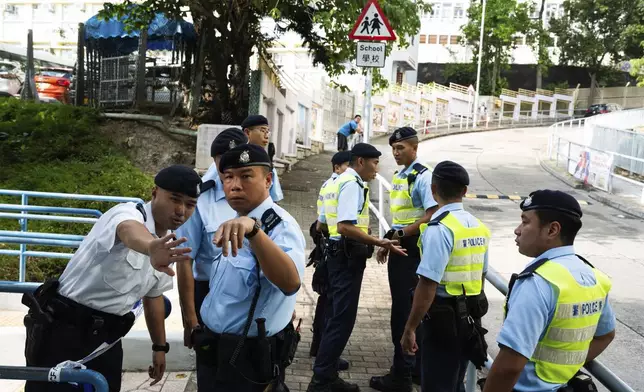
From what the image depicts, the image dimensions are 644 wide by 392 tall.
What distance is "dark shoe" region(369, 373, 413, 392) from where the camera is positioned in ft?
14.6

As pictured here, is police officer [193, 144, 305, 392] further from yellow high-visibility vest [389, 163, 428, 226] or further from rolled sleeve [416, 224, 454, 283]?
yellow high-visibility vest [389, 163, 428, 226]

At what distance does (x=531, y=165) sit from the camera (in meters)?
22.5

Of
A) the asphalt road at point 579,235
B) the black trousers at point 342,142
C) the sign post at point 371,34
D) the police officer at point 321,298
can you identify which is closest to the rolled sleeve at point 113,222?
the police officer at point 321,298

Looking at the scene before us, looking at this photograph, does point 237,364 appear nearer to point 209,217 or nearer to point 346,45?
point 209,217

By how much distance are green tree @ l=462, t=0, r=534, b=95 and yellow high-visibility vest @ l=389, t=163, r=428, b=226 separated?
42803mm

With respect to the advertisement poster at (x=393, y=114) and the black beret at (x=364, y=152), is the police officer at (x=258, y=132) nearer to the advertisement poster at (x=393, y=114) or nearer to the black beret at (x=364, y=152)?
the black beret at (x=364, y=152)

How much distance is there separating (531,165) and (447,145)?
7.12 m

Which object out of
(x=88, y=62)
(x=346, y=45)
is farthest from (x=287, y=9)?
(x=88, y=62)

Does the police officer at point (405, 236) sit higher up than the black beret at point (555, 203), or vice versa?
the black beret at point (555, 203)

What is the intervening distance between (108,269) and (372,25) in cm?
554

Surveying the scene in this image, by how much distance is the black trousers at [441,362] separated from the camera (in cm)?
336

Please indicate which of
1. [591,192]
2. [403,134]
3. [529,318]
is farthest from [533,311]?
[591,192]

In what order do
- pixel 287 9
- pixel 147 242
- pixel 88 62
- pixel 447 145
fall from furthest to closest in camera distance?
1. pixel 447 145
2. pixel 88 62
3. pixel 287 9
4. pixel 147 242

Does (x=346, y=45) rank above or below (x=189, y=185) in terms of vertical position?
above
